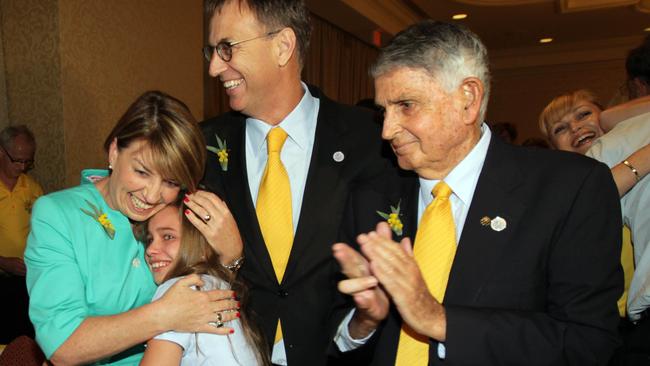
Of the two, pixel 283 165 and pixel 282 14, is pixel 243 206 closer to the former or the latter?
pixel 283 165

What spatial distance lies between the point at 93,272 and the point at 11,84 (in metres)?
3.11

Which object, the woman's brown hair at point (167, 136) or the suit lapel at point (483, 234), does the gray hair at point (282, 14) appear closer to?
the woman's brown hair at point (167, 136)

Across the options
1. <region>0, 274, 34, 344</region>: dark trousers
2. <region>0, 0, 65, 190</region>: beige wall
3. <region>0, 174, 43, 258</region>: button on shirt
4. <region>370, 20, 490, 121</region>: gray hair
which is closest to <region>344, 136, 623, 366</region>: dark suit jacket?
<region>370, 20, 490, 121</region>: gray hair

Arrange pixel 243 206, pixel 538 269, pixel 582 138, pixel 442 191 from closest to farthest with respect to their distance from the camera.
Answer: pixel 538 269
pixel 442 191
pixel 243 206
pixel 582 138

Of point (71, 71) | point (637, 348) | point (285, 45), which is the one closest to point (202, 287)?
point (285, 45)

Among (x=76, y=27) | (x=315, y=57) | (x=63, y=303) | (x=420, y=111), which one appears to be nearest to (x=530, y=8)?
(x=315, y=57)

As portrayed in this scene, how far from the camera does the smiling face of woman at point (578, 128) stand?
2.91 metres

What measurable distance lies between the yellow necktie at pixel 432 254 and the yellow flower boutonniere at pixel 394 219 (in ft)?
0.25

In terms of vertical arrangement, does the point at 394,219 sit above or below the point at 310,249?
above

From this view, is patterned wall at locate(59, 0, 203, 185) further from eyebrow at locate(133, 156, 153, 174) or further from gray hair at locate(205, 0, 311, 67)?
eyebrow at locate(133, 156, 153, 174)

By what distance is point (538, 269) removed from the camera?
129 cm

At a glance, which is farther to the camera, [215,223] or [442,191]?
[215,223]

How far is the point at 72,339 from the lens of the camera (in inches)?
58.2

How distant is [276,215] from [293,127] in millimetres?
364
